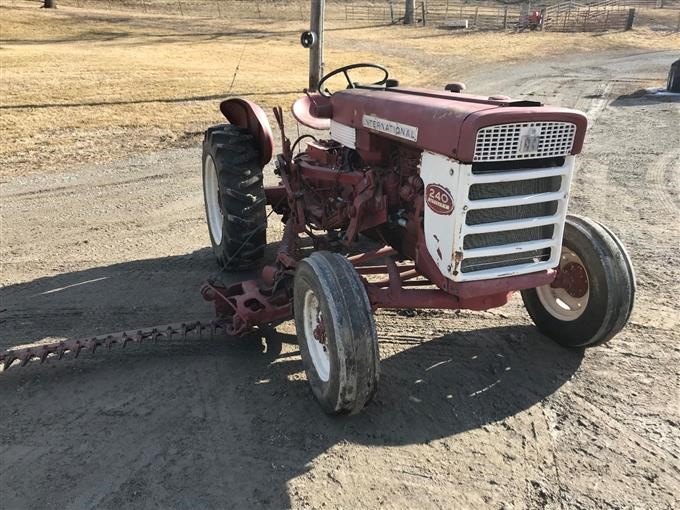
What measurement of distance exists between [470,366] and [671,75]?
1459cm

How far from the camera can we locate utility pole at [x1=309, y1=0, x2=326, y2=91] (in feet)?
42.8

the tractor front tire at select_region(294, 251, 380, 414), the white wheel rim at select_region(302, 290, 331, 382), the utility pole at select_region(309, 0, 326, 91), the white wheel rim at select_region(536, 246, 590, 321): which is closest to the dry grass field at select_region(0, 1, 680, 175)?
the utility pole at select_region(309, 0, 326, 91)

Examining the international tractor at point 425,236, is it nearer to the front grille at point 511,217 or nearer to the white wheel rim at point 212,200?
the front grille at point 511,217

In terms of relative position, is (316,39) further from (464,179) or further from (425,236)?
(464,179)

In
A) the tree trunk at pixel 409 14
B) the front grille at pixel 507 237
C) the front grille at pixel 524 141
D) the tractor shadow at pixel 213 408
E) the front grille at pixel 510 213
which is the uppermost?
the tree trunk at pixel 409 14

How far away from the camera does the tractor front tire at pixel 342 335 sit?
2963mm

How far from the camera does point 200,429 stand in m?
3.19

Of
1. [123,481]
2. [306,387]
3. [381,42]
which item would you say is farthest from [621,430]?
[381,42]

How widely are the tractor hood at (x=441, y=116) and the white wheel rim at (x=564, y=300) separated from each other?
2.91ft

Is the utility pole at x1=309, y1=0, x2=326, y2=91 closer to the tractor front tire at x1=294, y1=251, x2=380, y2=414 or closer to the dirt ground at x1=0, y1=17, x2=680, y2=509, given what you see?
the dirt ground at x1=0, y1=17, x2=680, y2=509

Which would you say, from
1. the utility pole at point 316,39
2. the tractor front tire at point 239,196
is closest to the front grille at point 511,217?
the tractor front tire at point 239,196

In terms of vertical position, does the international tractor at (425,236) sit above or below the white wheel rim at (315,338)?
above

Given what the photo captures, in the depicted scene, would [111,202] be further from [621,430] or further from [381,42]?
[381,42]

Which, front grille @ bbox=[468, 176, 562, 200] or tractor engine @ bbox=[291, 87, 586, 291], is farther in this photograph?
front grille @ bbox=[468, 176, 562, 200]
